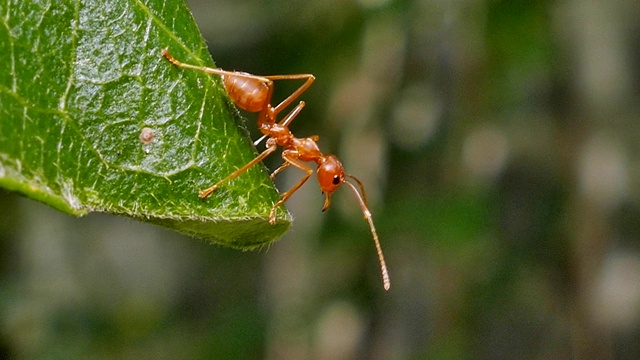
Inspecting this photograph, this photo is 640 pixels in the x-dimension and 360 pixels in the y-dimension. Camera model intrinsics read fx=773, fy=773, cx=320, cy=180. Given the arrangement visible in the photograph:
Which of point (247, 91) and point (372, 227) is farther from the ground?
point (247, 91)

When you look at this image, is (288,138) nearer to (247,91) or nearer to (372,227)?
(372,227)

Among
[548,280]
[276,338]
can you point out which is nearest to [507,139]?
[548,280]

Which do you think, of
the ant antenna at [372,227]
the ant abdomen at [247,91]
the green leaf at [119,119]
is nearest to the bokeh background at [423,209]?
the ant antenna at [372,227]

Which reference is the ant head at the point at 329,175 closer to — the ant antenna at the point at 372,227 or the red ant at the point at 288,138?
the red ant at the point at 288,138

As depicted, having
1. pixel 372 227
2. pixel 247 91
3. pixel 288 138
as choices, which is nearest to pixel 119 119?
pixel 247 91

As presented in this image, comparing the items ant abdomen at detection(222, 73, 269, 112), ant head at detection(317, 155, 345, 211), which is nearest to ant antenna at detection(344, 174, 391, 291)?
ant head at detection(317, 155, 345, 211)

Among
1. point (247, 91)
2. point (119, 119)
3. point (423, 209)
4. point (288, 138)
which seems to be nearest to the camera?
point (119, 119)

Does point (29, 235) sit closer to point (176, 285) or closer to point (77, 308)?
point (77, 308)
